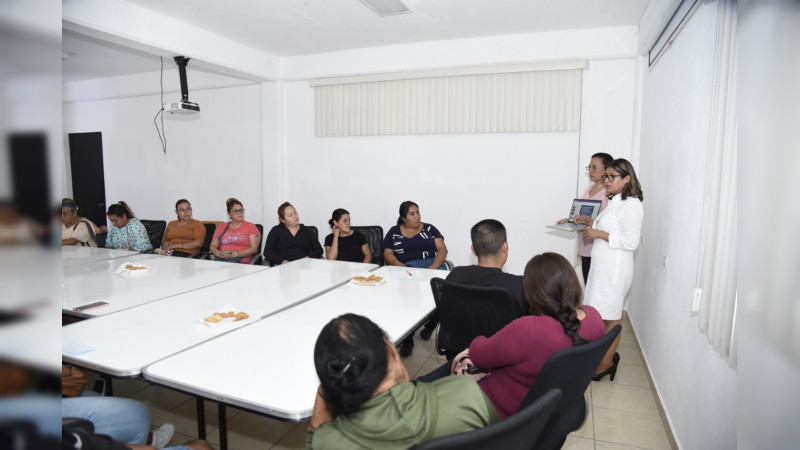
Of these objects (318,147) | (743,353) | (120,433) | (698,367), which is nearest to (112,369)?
(120,433)

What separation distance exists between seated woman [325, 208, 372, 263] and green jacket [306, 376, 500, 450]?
315 cm

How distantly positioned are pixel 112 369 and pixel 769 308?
1955 mm

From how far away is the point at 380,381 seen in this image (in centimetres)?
115

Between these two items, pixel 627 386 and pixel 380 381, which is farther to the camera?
pixel 627 386

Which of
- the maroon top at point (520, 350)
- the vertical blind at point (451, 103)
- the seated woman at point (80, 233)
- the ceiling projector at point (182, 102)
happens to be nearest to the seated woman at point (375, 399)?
the maroon top at point (520, 350)

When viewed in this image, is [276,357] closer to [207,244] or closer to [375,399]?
[375,399]

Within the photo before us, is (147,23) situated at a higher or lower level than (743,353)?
higher

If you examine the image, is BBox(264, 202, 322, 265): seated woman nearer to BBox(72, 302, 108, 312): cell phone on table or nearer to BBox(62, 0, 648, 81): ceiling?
BBox(62, 0, 648, 81): ceiling

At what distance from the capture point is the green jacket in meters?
1.10

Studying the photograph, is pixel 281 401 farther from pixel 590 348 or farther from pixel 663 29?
pixel 663 29

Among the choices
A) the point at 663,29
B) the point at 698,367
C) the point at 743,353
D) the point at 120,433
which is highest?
the point at 663,29

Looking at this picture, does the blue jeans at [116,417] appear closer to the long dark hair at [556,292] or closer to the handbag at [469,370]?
the handbag at [469,370]

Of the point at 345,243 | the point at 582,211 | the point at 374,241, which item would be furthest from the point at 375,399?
the point at 374,241

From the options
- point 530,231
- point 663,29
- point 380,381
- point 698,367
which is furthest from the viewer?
point 530,231
